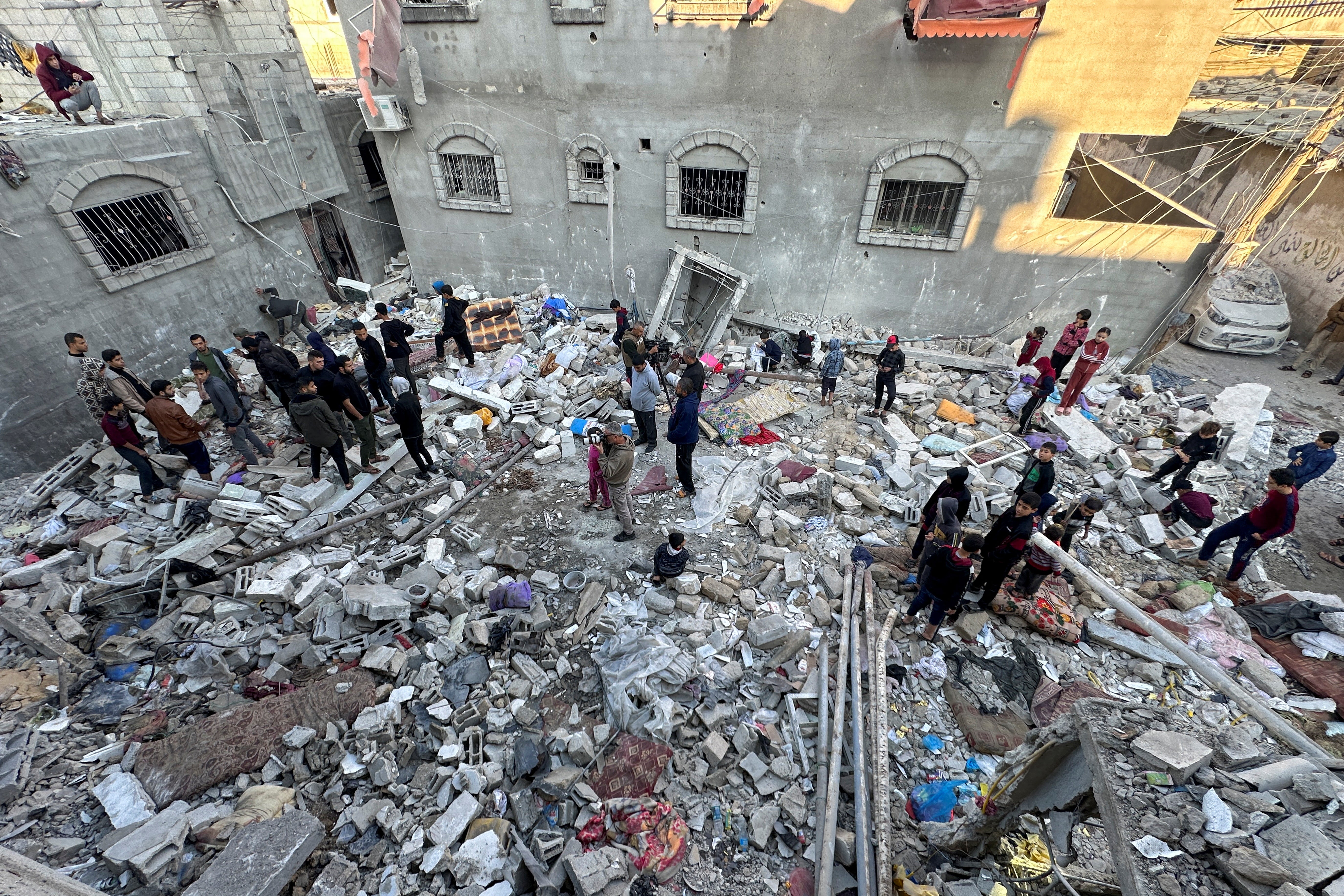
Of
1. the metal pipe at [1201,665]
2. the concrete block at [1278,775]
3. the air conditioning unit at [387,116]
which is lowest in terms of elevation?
the metal pipe at [1201,665]

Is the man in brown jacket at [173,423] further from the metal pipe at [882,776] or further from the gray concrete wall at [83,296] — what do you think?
the metal pipe at [882,776]

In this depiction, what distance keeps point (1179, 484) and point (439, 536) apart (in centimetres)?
940

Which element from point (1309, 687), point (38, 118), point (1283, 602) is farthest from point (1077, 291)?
point (38, 118)

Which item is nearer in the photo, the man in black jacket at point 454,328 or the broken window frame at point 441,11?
the man in black jacket at point 454,328

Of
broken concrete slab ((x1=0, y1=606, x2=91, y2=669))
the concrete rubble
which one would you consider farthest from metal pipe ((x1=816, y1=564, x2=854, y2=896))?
broken concrete slab ((x1=0, y1=606, x2=91, y2=669))

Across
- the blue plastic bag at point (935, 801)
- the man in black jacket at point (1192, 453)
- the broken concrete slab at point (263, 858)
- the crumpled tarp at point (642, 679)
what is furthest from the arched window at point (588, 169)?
the blue plastic bag at point (935, 801)

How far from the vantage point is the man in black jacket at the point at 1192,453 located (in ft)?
21.3

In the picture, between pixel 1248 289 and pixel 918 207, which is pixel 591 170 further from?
pixel 1248 289

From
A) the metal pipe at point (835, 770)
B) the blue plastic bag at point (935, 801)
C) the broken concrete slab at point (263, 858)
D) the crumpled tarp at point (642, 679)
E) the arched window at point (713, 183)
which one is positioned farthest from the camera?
the arched window at point (713, 183)

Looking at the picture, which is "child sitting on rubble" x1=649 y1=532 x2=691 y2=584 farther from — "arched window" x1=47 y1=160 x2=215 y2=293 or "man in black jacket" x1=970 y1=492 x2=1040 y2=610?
"arched window" x1=47 y1=160 x2=215 y2=293

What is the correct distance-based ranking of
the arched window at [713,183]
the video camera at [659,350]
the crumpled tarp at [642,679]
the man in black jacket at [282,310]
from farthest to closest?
the man in black jacket at [282,310]
the arched window at [713,183]
the video camera at [659,350]
the crumpled tarp at [642,679]

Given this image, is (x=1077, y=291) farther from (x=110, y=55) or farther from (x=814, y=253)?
(x=110, y=55)

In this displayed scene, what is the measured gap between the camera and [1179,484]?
22.0 ft

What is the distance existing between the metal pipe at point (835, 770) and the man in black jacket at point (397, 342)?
7418mm
